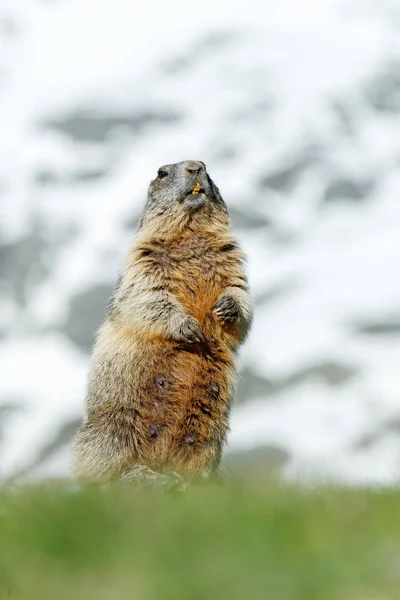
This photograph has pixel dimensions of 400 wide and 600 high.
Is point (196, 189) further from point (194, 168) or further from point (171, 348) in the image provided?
point (171, 348)

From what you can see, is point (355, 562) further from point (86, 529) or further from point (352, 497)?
point (352, 497)

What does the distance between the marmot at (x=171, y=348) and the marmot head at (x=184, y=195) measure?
19 millimetres

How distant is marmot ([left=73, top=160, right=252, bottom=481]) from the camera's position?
11711mm

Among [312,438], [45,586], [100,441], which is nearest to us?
[45,586]

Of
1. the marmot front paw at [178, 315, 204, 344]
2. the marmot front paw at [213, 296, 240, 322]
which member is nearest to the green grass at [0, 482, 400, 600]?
the marmot front paw at [178, 315, 204, 344]

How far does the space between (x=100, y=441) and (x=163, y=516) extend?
5958mm

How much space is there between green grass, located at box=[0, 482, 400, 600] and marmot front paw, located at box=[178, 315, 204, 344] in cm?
521

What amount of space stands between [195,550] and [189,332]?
22.9ft

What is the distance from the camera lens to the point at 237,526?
19.0ft

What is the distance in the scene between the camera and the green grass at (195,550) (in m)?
4.57

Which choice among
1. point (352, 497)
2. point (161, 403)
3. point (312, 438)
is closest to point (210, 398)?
point (161, 403)

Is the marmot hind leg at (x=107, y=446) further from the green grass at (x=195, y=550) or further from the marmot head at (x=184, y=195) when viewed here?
→ the green grass at (x=195, y=550)

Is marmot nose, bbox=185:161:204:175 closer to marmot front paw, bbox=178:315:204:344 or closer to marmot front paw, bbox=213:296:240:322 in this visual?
marmot front paw, bbox=213:296:240:322

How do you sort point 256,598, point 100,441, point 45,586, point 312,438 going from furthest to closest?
point 312,438, point 100,441, point 45,586, point 256,598
